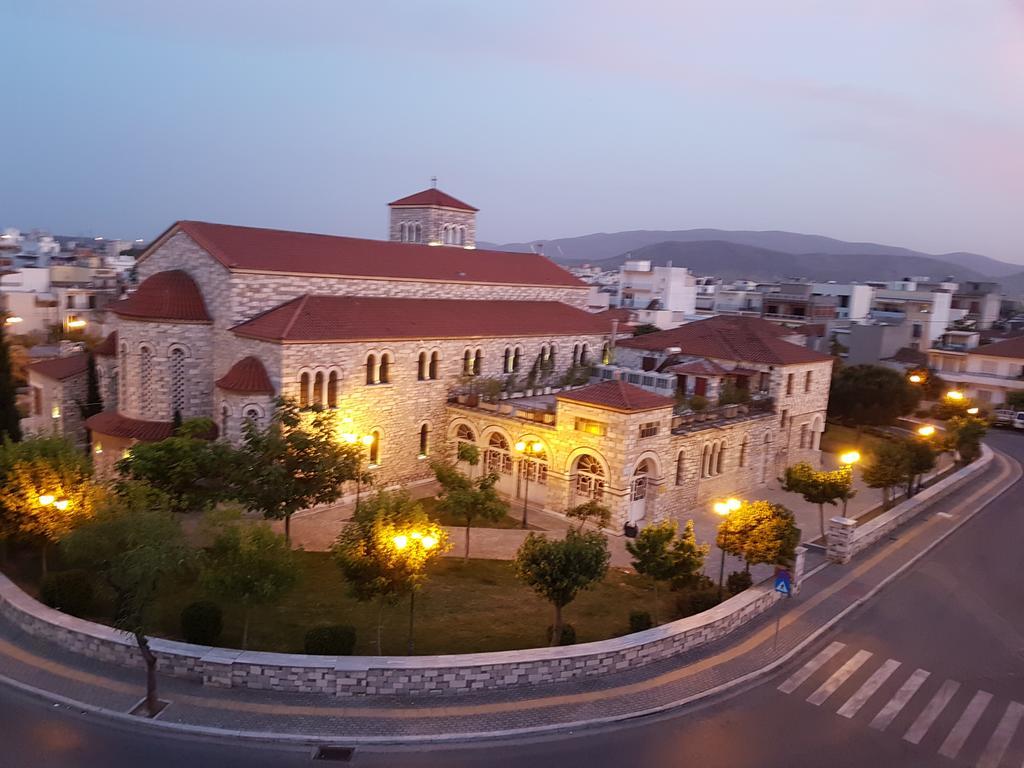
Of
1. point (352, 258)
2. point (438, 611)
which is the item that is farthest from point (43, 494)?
point (352, 258)

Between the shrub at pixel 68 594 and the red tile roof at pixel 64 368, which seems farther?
the red tile roof at pixel 64 368

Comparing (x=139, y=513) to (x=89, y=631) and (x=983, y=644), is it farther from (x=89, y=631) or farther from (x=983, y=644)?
(x=983, y=644)

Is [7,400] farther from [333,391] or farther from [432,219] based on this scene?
[432,219]

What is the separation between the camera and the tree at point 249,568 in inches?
623

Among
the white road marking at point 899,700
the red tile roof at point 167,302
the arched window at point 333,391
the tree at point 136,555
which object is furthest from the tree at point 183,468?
the white road marking at point 899,700

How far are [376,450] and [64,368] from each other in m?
15.7

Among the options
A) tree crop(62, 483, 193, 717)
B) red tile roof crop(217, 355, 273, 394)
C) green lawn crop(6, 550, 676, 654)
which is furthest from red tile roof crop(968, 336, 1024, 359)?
tree crop(62, 483, 193, 717)

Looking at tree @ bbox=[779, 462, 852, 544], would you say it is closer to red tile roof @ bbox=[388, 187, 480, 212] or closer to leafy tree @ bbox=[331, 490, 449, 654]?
leafy tree @ bbox=[331, 490, 449, 654]

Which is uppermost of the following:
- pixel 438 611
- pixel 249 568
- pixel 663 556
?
pixel 249 568

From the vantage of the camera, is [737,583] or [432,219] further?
[432,219]

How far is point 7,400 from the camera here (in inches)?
1107

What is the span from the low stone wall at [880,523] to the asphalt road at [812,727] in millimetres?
4371

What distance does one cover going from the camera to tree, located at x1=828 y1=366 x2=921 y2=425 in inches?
1763

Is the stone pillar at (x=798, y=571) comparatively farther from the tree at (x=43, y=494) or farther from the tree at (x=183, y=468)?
the tree at (x=43, y=494)
